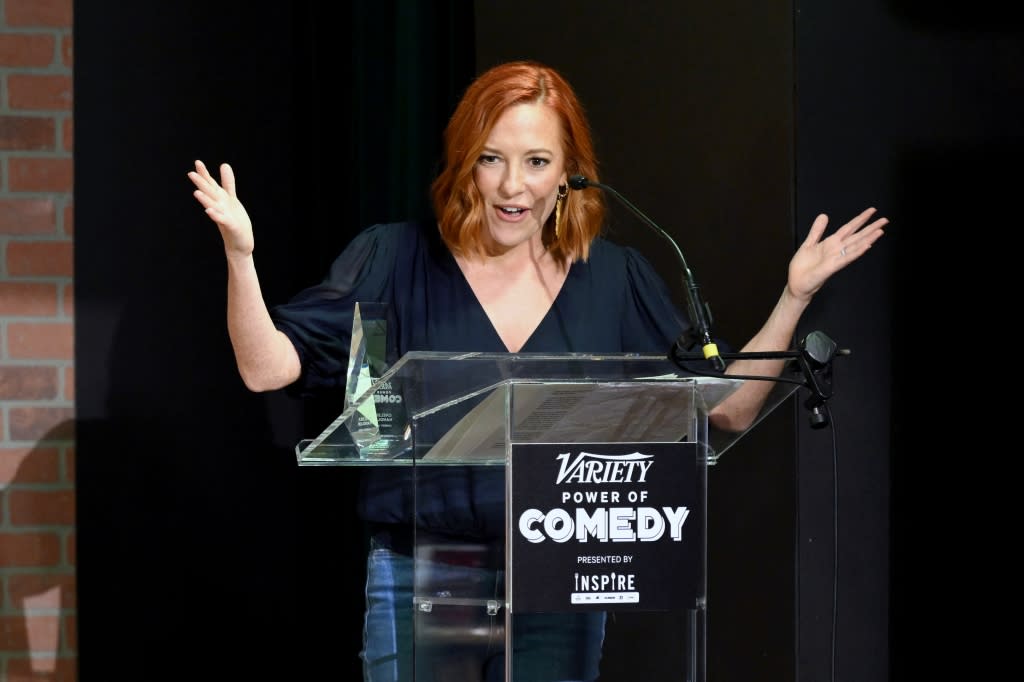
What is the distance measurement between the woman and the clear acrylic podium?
399 millimetres

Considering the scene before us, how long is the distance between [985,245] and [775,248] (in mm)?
378

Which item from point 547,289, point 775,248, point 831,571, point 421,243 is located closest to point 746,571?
point 831,571

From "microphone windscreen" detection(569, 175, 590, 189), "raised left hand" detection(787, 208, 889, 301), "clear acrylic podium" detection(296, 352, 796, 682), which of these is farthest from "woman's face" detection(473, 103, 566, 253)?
"clear acrylic podium" detection(296, 352, 796, 682)

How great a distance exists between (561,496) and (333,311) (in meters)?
0.73

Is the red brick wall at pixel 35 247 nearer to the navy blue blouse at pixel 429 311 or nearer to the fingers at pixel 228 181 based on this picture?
the navy blue blouse at pixel 429 311

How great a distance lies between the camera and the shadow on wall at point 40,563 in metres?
2.78

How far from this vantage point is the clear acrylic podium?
137 centimetres

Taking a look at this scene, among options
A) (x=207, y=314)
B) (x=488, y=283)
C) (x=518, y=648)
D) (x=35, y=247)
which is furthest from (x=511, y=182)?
(x=35, y=247)

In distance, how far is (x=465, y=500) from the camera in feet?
4.78

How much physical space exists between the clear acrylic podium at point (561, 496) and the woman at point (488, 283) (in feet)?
1.31

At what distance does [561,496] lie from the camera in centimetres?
137

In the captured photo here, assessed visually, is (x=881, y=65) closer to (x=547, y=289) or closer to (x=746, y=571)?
(x=547, y=289)

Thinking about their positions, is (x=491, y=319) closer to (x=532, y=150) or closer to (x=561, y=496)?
(x=532, y=150)

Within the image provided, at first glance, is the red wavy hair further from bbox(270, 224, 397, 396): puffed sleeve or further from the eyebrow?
bbox(270, 224, 397, 396): puffed sleeve
